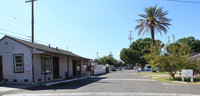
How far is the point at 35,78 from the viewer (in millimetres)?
14930

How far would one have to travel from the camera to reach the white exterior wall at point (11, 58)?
1462cm

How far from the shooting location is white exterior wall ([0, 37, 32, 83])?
1462cm

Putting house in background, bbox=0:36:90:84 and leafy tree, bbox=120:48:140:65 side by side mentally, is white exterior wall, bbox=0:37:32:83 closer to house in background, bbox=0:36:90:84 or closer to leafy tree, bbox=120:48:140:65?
house in background, bbox=0:36:90:84

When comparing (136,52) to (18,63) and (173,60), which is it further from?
(18,63)

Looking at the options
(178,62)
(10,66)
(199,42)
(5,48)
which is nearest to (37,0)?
(5,48)

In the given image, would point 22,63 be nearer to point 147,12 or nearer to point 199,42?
point 147,12

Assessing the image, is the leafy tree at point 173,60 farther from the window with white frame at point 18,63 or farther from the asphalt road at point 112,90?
the window with white frame at point 18,63

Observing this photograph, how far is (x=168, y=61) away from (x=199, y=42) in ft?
157

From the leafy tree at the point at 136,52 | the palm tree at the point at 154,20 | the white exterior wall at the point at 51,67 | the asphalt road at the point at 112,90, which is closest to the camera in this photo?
the asphalt road at the point at 112,90

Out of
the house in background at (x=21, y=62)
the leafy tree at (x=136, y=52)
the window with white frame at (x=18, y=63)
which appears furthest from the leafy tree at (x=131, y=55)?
the window with white frame at (x=18, y=63)

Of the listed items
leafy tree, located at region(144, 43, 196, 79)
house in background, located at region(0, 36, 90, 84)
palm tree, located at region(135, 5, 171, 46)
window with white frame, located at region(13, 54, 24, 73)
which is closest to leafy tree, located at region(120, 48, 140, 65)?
palm tree, located at region(135, 5, 171, 46)

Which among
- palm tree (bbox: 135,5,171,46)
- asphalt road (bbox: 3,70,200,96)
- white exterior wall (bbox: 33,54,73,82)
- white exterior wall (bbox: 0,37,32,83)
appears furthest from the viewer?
palm tree (bbox: 135,5,171,46)

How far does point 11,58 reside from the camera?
15.3 metres

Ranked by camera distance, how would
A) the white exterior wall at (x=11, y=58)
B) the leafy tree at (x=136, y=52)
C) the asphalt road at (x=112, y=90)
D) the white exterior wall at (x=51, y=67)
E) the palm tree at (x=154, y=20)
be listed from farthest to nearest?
the leafy tree at (x=136, y=52) < the palm tree at (x=154, y=20) < the white exterior wall at (x=51, y=67) < the white exterior wall at (x=11, y=58) < the asphalt road at (x=112, y=90)
